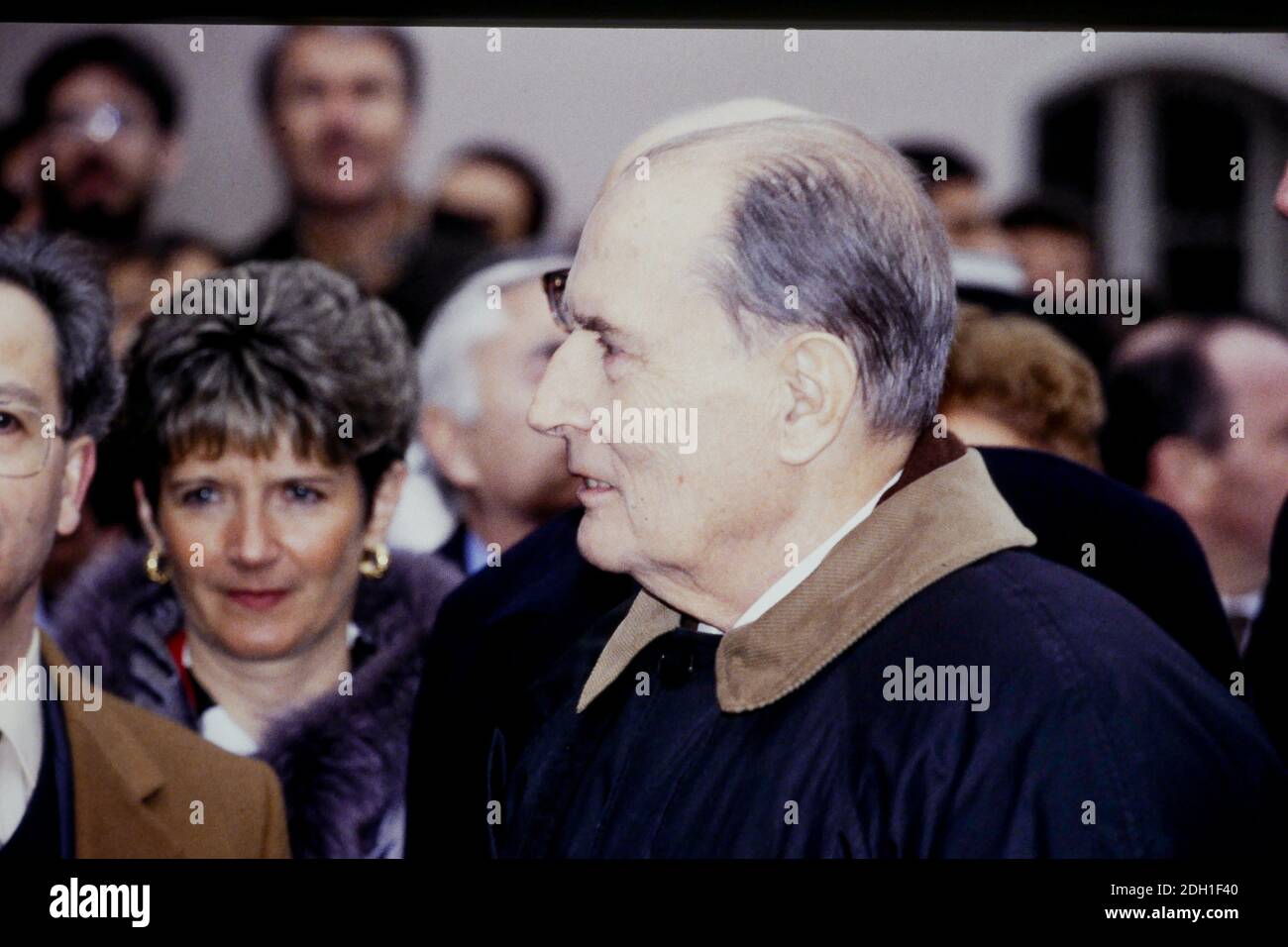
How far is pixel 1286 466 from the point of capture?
8.63ft

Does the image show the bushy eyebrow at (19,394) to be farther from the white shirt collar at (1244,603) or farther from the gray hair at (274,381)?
the white shirt collar at (1244,603)

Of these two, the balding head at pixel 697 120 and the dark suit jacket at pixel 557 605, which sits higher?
the balding head at pixel 697 120

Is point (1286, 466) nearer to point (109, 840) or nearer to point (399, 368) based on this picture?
point (399, 368)

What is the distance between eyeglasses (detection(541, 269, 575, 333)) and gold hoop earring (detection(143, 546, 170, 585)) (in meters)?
0.76

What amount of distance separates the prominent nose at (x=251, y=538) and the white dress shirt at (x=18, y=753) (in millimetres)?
369

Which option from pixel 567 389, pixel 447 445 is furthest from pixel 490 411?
pixel 567 389

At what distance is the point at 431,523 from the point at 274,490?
0.26 m

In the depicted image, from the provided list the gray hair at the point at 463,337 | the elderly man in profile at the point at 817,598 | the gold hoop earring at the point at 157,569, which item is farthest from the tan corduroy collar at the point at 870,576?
the gold hoop earring at the point at 157,569

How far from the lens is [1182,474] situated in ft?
8.77

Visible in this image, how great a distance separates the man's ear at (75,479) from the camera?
2586mm

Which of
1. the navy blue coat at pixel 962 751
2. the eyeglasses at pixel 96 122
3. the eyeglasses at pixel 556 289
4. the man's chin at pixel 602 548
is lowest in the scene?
the navy blue coat at pixel 962 751

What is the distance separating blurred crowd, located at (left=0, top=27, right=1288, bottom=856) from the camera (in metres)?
2.62

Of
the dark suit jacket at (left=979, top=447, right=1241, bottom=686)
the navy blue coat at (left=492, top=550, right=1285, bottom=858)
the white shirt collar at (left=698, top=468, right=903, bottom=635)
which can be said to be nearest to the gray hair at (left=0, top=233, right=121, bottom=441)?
the navy blue coat at (left=492, top=550, right=1285, bottom=858)

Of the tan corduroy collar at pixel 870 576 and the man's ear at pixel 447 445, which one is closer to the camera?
the tan corduroy collar at pixel 870 576
